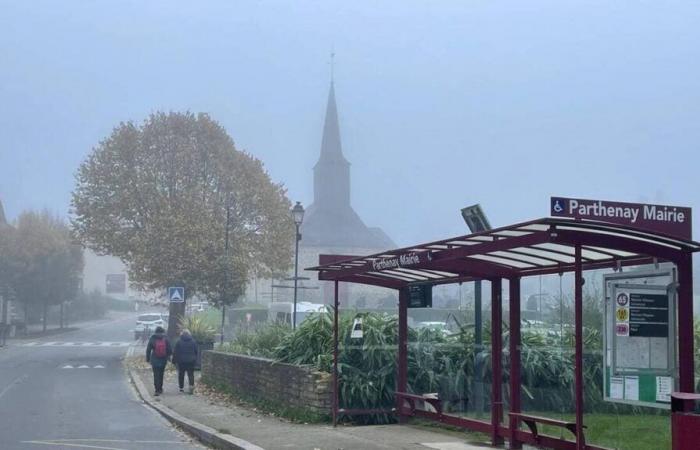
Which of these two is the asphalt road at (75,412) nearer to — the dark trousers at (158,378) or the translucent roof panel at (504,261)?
the dark trousers at (158,378)

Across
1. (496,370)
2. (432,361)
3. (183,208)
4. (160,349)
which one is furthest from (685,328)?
(183,208)

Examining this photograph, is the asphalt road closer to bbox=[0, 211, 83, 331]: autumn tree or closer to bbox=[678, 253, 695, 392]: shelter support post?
bbox=[678, 253, 695, 392]: shelter support post

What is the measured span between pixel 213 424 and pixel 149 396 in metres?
7.19

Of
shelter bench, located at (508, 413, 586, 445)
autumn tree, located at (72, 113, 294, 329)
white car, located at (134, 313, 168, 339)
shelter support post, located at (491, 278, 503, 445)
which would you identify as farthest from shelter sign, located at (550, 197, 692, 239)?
white car, located at (134, 313, 168, 339)

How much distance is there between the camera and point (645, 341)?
946 cm

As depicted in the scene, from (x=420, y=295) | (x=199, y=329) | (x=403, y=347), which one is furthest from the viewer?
(x=199, y=329)

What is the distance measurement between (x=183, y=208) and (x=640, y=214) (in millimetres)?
32268

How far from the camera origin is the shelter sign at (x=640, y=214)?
9.66 metres

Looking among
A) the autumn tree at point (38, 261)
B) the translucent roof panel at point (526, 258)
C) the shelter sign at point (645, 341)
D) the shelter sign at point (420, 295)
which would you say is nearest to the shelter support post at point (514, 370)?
the translucent roof panel at point (526, 258)

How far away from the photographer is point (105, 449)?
13.8 metres

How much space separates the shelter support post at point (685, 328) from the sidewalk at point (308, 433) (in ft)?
13.4

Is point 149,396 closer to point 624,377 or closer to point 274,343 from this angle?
point 274,343

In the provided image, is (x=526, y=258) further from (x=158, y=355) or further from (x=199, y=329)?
(x=199, y=329)

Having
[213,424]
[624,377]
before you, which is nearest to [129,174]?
[213,424]
